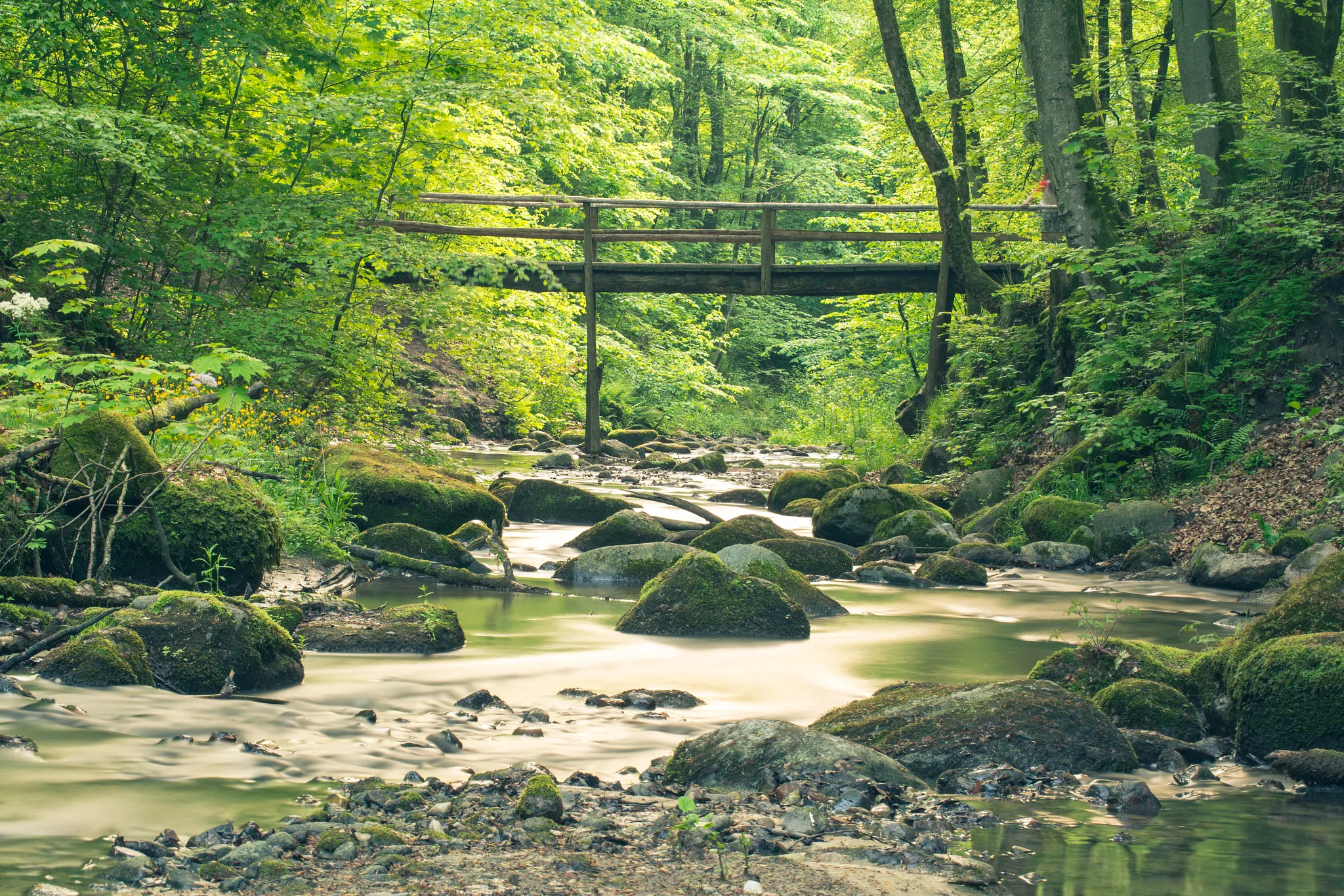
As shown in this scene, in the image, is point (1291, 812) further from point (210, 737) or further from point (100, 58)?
point (100, 58)

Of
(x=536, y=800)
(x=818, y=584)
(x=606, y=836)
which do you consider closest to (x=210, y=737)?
(x=536, y=800)

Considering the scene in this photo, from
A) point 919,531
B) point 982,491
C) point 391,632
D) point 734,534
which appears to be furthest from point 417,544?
point 982,491

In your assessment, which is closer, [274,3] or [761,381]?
[274,3]

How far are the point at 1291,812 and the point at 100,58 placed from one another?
11.5m

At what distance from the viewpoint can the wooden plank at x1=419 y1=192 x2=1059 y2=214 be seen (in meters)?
15.4

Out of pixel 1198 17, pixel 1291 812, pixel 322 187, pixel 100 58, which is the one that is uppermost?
pixel 1198 17

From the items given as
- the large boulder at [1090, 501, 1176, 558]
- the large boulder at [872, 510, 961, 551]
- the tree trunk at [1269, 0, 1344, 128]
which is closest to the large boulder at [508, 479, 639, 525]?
the large boulder at [872, 510, 961, 551]

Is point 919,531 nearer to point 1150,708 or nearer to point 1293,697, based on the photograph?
point 1150,708

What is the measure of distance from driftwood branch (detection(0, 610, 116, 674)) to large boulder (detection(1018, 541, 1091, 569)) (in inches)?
330

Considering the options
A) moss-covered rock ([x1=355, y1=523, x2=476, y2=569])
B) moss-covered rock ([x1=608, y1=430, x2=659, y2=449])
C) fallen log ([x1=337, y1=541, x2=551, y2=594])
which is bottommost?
fallen log ([x1=337, y1=541, x2=551, y2=594])

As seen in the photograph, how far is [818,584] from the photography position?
10.1m

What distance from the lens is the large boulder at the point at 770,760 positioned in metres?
4.38

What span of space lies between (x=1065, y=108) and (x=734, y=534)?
6.91m

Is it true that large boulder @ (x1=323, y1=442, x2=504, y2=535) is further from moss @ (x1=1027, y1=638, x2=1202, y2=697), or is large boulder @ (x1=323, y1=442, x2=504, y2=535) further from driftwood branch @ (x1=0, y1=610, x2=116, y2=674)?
moss @ (x1=1027, y1=638, x2=1202, y2=697)
